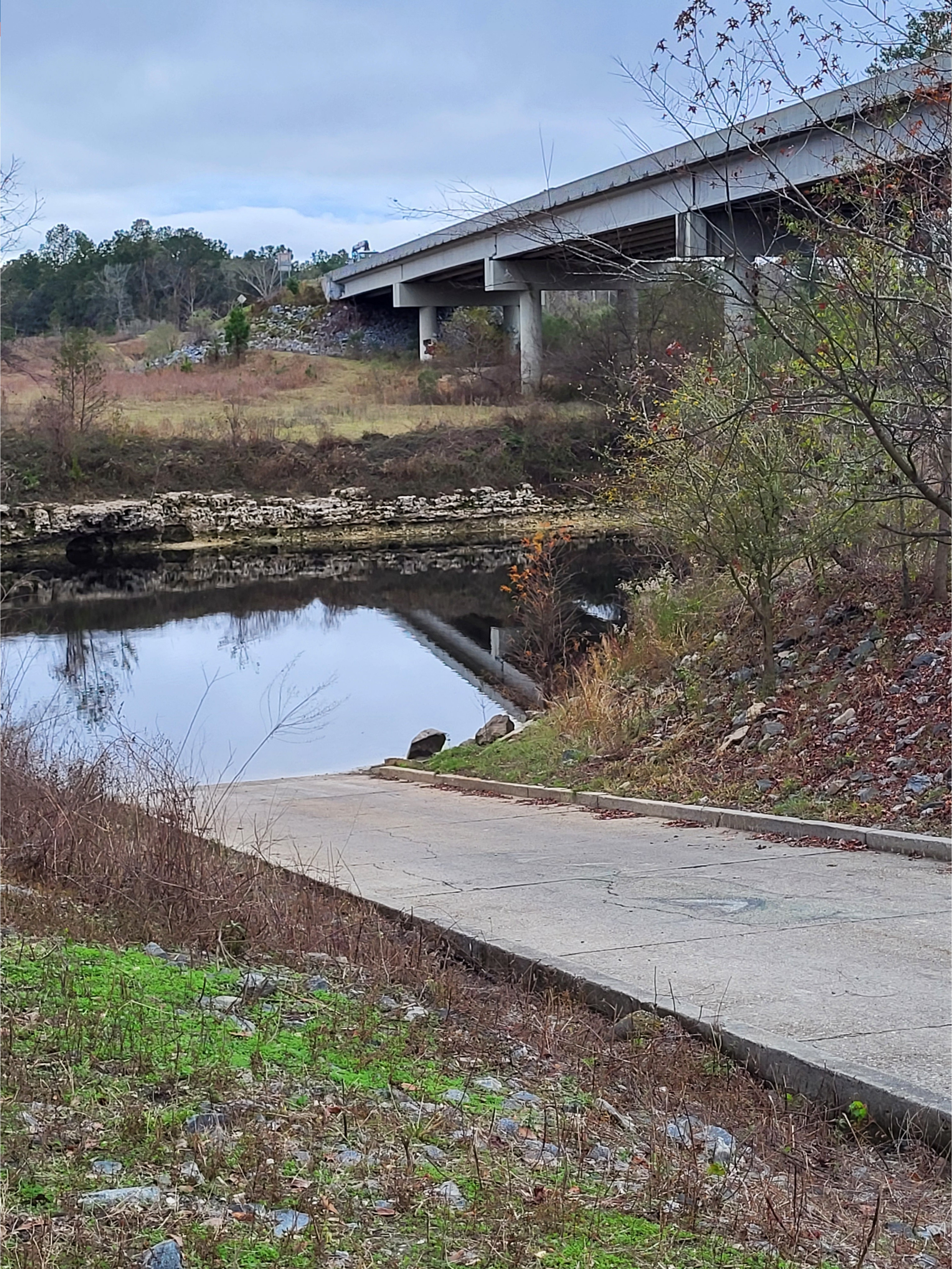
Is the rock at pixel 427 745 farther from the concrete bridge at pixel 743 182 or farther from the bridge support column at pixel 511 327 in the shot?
the bridge support column at pixel 511 327

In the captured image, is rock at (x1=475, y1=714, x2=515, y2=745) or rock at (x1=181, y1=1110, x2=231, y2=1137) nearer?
rock at (x1=181, y1=1110, x2=231, y2=1137)

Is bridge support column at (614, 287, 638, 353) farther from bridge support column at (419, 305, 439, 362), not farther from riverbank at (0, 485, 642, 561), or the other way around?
bridge support column at (419, 305, 439, 362)

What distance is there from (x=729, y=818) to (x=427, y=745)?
9.13m

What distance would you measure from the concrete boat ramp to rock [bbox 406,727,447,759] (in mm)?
6672

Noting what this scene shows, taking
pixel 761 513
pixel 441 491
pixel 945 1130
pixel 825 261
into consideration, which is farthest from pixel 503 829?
pixel 441 491

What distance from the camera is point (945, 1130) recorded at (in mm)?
4871

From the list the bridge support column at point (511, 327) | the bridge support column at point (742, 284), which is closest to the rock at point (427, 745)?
the bridge support column at point (742, 284)

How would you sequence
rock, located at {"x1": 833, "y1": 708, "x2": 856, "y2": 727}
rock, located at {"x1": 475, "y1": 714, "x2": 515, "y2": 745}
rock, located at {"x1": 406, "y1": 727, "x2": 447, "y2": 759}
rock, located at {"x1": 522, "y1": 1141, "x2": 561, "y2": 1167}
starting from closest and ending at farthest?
1. rock, located at {"x1": 522, "y1": 1141, "x2": 561, "y2": 1167}
2. rock, located at {"x1": 833, "y1": 708, "x2": 856, "y2": 727}
3. rock, located at {"x1": 475, "y1": 714, "x2": 515, "y2": 745}
4. rock, located at {"x1": 406, "y1": 727, "x2": 447, "y2": 759}

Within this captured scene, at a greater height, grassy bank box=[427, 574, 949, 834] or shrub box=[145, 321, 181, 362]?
shrub box=[145, 321, 181, 362]

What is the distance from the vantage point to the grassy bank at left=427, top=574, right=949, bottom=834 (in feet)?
36.5

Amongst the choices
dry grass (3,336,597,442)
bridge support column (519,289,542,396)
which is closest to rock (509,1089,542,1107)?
dry grass (3,336,597,442)

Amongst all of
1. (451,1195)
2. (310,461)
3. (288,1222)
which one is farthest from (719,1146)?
(310,461)

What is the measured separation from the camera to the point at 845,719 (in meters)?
12.3

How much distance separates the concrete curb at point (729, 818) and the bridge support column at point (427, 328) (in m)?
69.0
